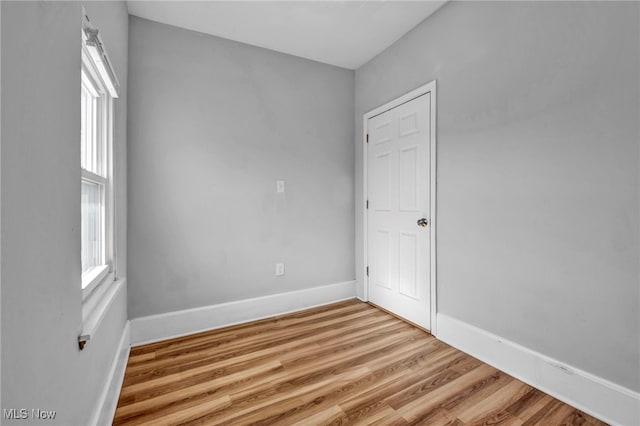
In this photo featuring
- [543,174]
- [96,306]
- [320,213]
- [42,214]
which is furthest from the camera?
[320,213]

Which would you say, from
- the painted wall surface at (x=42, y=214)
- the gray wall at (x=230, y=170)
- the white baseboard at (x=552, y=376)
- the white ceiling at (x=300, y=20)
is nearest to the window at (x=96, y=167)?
the painted wall surface at (x=42, y=214)

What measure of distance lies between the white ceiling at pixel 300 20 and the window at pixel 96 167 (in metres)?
1.01

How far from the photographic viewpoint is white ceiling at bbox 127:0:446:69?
2.29m

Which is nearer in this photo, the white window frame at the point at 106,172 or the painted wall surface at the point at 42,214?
the painted wall surface at the point at 42,214

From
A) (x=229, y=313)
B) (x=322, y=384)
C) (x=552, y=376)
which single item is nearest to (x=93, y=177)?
(x=229, y=313)

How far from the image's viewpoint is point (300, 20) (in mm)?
2475

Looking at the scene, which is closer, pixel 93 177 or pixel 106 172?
pixel 93 177

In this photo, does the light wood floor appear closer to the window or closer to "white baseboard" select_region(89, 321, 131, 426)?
"white baseboard" select_region(89, 321, 131, 426)

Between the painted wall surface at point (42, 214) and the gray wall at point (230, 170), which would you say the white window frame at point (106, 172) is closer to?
the gray wall at point (230, 170)

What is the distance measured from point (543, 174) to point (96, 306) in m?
2.54

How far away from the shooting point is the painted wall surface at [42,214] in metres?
0.67

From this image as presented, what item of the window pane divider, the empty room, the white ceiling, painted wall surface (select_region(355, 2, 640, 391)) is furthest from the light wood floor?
the white ceiling

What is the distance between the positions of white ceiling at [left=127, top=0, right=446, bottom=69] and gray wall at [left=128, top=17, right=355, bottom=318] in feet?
0.45

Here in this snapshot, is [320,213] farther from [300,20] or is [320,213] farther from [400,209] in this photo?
[300,20]
